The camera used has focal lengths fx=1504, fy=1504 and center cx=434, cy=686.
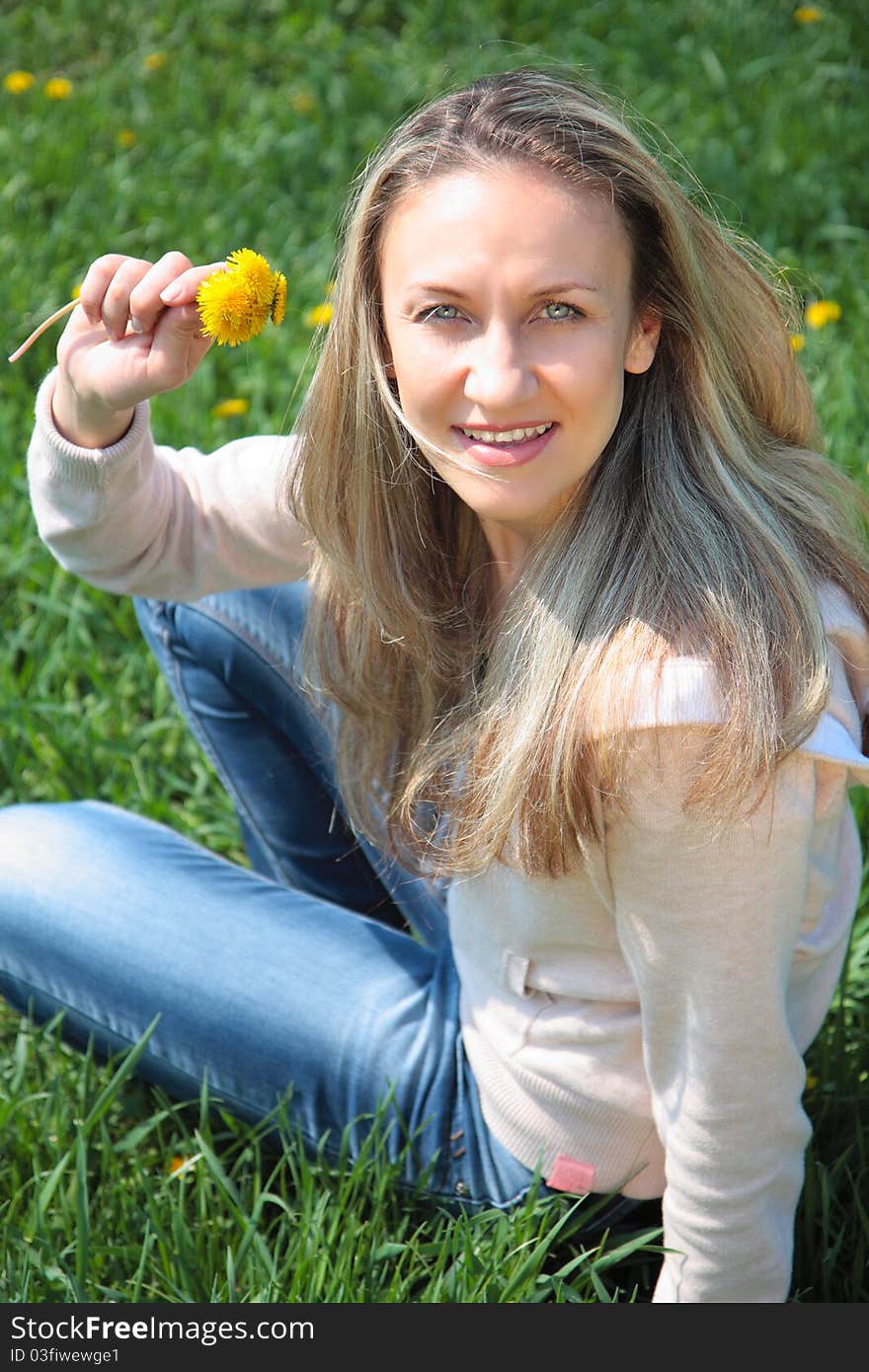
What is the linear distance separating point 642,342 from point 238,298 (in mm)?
349

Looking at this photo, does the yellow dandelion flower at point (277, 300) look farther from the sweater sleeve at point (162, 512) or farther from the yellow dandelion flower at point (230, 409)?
the yellow dandelion flower at point (230, 409)

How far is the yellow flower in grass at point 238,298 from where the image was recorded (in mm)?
1245

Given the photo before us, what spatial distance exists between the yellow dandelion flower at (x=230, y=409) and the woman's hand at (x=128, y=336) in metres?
1.14

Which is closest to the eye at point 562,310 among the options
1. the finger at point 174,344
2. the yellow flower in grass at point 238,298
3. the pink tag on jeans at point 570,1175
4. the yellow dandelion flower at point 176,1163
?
the yellow flower in grass at point 238,298

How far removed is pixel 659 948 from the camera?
4.10 ft

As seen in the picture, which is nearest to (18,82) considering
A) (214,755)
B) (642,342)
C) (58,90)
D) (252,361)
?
(58,90)

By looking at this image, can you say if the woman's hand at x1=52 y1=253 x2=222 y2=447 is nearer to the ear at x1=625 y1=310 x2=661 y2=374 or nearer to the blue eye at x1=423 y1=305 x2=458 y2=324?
the blue eye at x1=423 y1=305 x2=458 y2=324

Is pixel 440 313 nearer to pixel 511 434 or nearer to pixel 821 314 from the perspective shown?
pixel 511 434

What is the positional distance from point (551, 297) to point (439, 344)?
0.11 metres

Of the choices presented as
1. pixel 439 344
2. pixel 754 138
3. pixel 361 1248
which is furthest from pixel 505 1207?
pixel 754 138

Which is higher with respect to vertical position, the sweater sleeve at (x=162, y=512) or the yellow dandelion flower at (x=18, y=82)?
the yellow dandelion flower at (x=18, y=82)

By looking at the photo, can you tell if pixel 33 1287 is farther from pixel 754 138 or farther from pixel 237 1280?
Answer: pixel 754 138

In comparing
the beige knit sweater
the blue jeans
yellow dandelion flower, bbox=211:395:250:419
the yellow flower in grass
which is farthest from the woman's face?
yellow dandelion flower, bbox=211:395:250:419

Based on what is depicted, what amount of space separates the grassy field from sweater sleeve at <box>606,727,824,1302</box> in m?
0.18
